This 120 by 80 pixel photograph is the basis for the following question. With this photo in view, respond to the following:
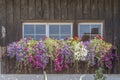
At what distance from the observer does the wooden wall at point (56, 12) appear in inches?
417

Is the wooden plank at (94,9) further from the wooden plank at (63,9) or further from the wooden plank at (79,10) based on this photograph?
the wooden plank at (63,9)

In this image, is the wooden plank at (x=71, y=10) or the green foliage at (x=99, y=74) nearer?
the green foliage at (x=99, y=74)

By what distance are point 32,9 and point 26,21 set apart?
13.4 inches

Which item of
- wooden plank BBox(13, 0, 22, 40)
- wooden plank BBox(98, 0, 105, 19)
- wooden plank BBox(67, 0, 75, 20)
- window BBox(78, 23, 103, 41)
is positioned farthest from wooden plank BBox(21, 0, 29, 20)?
wooden plank BBox(98, 0, 105, 19)

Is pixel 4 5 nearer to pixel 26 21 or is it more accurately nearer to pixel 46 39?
pixel 26 21

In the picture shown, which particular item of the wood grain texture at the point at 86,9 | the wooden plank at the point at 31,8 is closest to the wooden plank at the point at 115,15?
the wood grain texture at the point at 86,9

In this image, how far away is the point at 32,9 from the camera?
35.0ft

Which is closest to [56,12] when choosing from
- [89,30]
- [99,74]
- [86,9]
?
[86,9]

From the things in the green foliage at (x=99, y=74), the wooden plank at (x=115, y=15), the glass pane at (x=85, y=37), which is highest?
the wooden plank at (x=115, y=15)

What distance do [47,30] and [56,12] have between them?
1.67ft

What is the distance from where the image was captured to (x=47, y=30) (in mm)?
10688

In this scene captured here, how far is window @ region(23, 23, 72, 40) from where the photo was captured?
10.7 metres

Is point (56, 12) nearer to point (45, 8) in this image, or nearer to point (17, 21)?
point (45, 8)

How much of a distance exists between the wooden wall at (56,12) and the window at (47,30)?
0.55 ft
